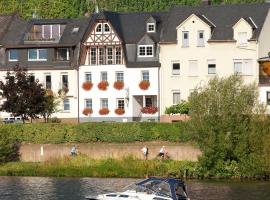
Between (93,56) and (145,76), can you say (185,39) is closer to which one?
(145,76)

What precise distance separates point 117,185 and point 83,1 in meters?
114

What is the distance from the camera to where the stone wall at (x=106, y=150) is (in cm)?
8888

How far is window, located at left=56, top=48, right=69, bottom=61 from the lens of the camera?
380ft

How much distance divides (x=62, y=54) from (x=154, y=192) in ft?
171

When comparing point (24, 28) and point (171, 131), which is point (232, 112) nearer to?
point (171, 131)

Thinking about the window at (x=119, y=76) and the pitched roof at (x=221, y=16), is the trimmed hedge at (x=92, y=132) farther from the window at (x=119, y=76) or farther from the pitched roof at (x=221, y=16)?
the pitched roof at (x=221, y=16)

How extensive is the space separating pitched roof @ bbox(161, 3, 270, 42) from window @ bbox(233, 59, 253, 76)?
269cm

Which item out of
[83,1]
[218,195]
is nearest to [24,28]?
[218,195]

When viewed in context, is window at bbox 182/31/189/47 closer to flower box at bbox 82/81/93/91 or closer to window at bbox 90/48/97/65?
window at bbox 90/48/97/65

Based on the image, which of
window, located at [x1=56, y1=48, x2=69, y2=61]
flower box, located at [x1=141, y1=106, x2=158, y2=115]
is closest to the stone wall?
flower box, located at [x1=141, y1=106, x2=158, y2=115]

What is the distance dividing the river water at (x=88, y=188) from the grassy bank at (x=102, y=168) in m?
2.40

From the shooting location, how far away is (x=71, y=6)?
181500 millimetres

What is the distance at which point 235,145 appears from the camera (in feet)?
273

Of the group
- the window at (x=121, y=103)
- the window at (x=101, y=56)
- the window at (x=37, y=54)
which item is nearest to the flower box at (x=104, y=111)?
the window at (x=121, y=103)
